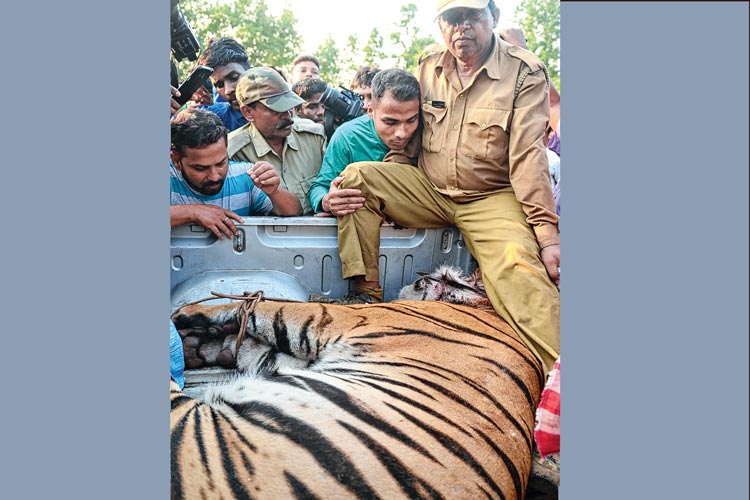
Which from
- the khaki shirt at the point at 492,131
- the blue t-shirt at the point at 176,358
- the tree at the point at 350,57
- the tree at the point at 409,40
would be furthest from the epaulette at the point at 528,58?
the blue t-shirt at the point at 176,358

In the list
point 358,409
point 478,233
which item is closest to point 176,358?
point 358,409

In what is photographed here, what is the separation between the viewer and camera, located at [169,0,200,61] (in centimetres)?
302

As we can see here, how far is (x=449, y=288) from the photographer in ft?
11.2

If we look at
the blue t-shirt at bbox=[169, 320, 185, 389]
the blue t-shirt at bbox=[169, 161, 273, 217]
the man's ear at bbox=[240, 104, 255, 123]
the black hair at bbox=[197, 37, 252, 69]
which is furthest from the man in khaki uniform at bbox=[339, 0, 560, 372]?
the blue t-shirt at bbox=[169, 320, 185, 389]

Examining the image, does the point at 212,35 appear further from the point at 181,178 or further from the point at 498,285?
the point at 498,285

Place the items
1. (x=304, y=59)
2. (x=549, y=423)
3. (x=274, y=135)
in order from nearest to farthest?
(x=549, y=423) → (x=304, y=59) → (x=274, y=135)

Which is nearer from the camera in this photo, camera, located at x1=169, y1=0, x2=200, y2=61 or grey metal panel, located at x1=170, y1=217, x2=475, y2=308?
camera, located at x1=169, y1=0, x2=200, y2=61

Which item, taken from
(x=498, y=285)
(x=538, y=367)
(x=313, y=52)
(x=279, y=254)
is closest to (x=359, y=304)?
(x=279, y=254)

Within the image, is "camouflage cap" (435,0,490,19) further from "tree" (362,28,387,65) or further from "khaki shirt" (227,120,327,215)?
"khaki shirt" (227,120,327,215)

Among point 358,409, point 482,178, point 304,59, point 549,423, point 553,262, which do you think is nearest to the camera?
point 358,409

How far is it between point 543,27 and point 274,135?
149 cm

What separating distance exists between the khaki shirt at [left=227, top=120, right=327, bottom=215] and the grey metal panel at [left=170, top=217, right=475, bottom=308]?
0.23 metres

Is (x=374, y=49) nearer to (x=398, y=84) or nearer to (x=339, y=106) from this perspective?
(x=398, y=84)

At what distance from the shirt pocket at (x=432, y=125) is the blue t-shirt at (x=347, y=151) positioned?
0.77 feet
